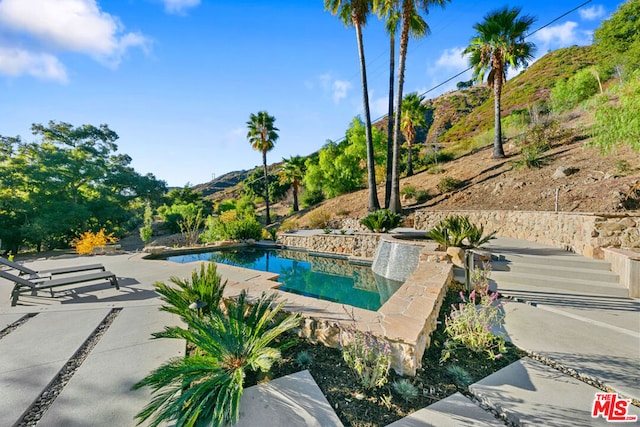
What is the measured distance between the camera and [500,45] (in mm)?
13078

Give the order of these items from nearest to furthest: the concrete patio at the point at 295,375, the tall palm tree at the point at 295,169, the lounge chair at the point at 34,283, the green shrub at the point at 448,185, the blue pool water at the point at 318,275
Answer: the concrete patio at the point at 295,375 → the lounge chair at the point at 34,283 → the blue pool water at the point at 318,275 → the green shrub at the point at 448,185 → the tall palm tree at the point at 295,169

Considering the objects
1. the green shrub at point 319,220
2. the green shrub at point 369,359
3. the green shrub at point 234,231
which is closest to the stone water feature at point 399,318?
the green shrub at point 369,359

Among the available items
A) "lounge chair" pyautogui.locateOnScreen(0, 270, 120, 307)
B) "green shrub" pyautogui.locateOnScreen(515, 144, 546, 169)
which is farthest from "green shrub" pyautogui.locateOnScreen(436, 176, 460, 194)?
"lounge chair" pyautogui.locateOnScreen(0, 270, 120, 307)

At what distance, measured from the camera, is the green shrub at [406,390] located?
216 centimetres

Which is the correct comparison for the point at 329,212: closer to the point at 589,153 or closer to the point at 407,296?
the point at 589,153

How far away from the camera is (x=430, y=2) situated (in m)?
11.6

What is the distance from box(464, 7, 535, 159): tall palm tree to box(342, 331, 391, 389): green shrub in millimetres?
15993

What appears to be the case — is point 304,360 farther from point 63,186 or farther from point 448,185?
point 63,186

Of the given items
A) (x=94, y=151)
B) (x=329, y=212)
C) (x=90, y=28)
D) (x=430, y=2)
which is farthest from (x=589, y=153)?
(x=94, y=151)

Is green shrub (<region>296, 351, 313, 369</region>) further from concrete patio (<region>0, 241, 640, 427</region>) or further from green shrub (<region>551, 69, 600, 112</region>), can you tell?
green shrub (<region>551, 69, 600, 112</region>)

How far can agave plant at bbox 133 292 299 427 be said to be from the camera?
72.1 inches

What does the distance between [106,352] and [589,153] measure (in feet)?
51.8

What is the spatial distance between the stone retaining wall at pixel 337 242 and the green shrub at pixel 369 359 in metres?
7.65

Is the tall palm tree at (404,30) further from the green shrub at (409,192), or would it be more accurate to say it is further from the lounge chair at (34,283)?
the lounge chair at (34,283)
